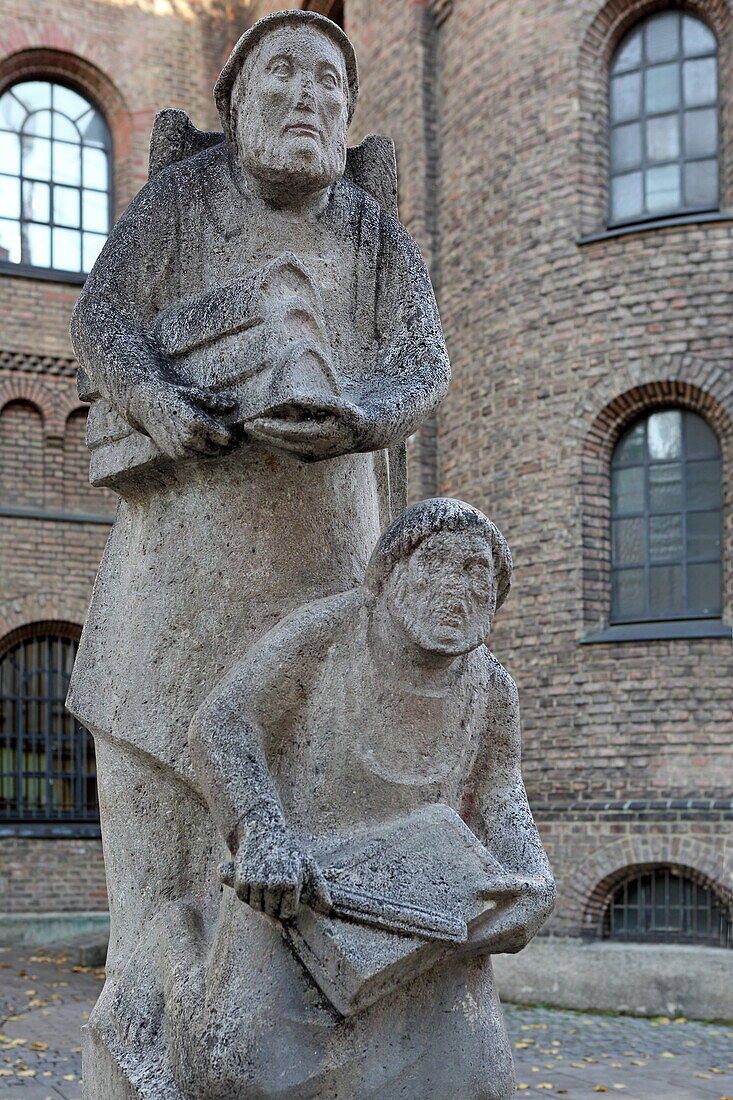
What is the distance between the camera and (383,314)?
302cm

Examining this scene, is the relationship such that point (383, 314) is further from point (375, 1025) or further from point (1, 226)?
point (1, 226)

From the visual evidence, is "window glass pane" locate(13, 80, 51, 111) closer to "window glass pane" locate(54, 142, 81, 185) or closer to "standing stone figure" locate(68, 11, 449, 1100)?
"window glass pane" locate(54, 142, 81, 185)

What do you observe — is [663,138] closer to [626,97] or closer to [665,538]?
[626,97]

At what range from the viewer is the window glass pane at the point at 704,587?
1162 cm

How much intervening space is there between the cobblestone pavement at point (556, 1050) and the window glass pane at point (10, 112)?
10.8m

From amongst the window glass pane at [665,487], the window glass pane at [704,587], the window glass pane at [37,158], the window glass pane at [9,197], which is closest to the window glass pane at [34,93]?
the window glass pane at [37,158]

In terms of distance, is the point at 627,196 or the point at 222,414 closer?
the point at 222,414

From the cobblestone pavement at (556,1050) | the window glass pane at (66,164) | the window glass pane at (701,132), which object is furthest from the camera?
the window glass pane at (66,164)

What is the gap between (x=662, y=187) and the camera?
12.4 m

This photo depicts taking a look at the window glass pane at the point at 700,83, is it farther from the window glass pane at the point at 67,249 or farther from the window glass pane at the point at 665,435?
the window glass pane at the point at 67,249

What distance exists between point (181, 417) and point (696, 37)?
11.2 m

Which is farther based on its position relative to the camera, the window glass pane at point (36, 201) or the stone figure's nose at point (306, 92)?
the window glass pane at point (36, 201)

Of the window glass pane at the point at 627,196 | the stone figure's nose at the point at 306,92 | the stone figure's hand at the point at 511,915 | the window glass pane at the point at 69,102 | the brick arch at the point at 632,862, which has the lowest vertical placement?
the brick arch at the point at 632,862

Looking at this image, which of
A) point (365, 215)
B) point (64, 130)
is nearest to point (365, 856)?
point (365, 215)
